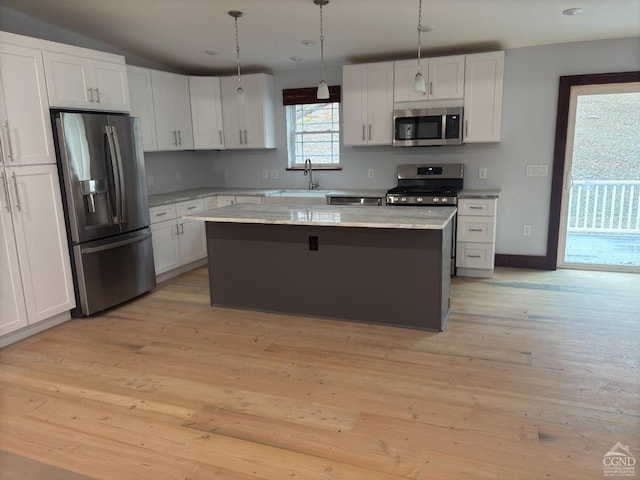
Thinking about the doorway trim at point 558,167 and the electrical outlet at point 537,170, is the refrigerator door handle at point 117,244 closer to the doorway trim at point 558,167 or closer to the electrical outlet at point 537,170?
the doorway trim at point 558,167

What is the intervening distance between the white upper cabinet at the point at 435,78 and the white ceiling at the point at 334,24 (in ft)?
0.52

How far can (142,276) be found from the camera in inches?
168

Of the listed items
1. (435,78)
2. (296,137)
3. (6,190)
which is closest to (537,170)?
(435,78)

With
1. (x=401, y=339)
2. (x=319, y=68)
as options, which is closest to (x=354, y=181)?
(x=319, y=68)

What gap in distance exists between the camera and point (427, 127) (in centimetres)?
483

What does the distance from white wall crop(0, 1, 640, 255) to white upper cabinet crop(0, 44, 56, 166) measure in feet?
3.21

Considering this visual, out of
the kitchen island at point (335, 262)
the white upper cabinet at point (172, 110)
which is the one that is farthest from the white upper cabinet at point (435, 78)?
the white upper cabinet at point (172, 110)

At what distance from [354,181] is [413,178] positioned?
2.44ft

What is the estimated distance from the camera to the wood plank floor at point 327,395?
2.02 metres

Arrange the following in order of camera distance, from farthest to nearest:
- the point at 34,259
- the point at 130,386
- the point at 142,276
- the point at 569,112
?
the point at 569,112
the point at 142,276
the point at 34,259
the point at 130,386

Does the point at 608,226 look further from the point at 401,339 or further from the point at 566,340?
the point at 401,339

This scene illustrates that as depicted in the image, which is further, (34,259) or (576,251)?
(576,251)

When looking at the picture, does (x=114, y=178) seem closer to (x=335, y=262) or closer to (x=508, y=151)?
(x=335, y=262)

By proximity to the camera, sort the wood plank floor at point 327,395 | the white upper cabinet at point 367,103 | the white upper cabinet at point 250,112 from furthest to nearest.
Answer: the white upper cabinet at point 250,112
the white upper cabinet at point 367,103
the wood plank floor at point 327,395
